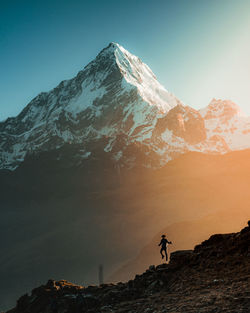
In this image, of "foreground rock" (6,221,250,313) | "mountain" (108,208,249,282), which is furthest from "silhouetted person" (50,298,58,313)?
"mountain" (108,208,249,282)

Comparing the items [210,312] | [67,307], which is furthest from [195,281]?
[67,307]

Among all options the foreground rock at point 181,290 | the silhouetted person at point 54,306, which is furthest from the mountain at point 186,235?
the silhouetted person at point 54,306

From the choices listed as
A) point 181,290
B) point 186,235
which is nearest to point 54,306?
point 181,290

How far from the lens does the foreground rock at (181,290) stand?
10352 millimetres

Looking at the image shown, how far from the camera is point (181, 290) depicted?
13148 mm

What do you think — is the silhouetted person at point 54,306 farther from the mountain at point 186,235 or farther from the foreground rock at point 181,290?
the mountain at point 186,235

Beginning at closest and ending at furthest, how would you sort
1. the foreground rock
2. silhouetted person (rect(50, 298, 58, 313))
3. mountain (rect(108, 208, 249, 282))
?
the foreground rock, silhouetted person (rect(50, 298, 58, 313)), mountain (rect(108, 208, 249, 282))

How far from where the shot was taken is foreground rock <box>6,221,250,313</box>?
10.4 metres

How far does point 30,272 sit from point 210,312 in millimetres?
196294

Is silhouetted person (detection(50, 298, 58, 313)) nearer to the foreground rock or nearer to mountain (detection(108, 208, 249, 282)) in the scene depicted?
the foreground rock

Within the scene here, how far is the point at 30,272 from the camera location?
180 metres

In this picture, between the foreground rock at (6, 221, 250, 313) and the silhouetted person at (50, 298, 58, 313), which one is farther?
the silhouetted person at (50, 298, 58, 313)

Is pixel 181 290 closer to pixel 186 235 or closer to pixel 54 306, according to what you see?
pixel 54 306

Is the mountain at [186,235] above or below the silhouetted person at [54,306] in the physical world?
above
